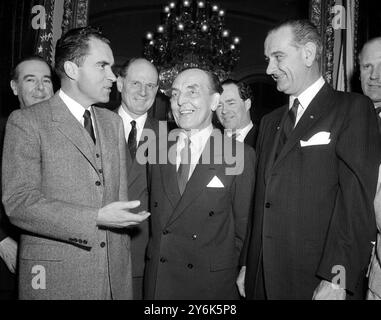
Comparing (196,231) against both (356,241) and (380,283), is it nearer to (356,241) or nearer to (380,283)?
(356,241)

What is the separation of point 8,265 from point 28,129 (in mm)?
1303

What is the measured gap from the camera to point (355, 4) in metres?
4.80

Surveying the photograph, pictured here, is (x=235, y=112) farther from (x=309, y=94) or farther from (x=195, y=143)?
(x=309, y=94)

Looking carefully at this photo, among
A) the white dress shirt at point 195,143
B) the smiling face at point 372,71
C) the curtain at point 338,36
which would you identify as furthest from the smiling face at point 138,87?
the curtain at point 338,36

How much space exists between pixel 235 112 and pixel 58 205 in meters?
2.63

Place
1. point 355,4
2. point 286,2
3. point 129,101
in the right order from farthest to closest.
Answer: point 286,2 < point 355,4 < point 129,101

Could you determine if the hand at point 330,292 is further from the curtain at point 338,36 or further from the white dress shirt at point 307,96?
the curtain at point 338,36

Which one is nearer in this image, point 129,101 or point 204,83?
point 204,83

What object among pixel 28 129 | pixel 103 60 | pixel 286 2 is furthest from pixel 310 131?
pixel 286 2

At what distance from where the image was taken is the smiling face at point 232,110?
395 cm

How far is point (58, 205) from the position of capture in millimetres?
1639

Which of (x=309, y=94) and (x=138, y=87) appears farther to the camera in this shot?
(x=138, y=87)

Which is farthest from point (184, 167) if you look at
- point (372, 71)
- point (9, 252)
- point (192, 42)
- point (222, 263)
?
point (192, 42)

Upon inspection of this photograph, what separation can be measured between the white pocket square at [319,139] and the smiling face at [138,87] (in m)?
1.43
